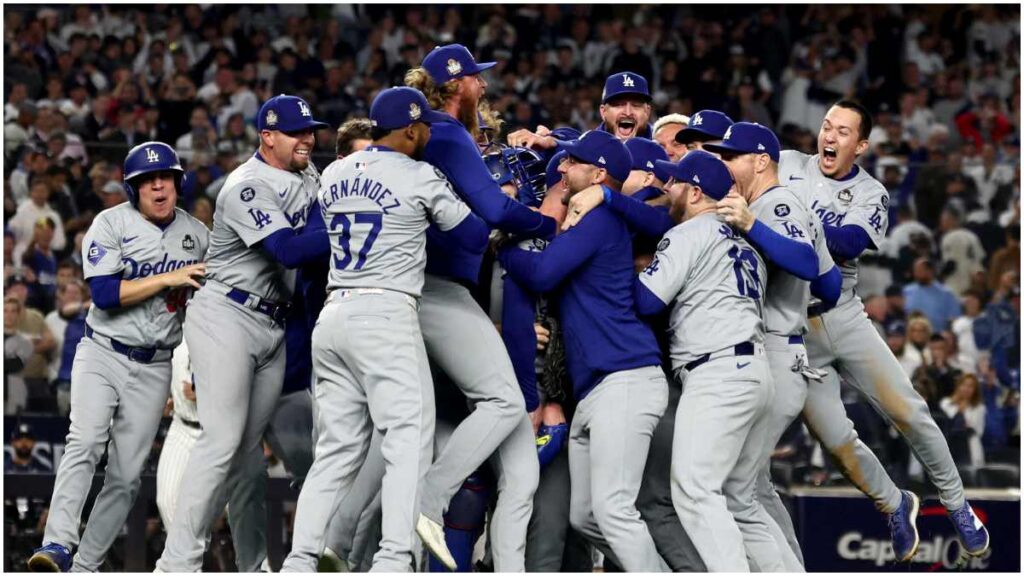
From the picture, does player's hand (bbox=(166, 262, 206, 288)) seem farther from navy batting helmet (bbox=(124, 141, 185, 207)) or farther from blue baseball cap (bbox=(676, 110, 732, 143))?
blue baseball cap (bbox=(676, 110, 732, 143))

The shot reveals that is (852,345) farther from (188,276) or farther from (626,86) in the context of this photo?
(188,276)

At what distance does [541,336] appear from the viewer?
7.17 meters

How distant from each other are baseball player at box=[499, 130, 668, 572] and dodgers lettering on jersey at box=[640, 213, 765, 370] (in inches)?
6.8

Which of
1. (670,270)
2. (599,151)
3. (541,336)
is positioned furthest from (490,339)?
(599,151)

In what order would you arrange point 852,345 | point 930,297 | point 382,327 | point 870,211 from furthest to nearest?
point 930,297
point 852,345
point 870,211
point 382,327

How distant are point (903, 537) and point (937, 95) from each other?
10.6 meters

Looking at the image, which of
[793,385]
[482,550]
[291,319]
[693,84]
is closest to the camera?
[793,385]

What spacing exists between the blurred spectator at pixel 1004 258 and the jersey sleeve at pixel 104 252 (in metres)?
7.81

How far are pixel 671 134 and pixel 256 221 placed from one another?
225cm

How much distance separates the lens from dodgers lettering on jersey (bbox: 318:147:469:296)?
21.6 feet

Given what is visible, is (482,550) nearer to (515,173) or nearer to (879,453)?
(515,173)

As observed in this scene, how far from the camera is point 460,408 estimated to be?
7.47 metres

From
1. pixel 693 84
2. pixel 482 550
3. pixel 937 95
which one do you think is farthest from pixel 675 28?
pixel 482 550

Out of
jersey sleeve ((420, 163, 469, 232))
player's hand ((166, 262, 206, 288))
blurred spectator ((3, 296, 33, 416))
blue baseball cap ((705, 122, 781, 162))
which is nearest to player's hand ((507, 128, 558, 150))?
blue baseball cap ((705, 122, 781, 162))
